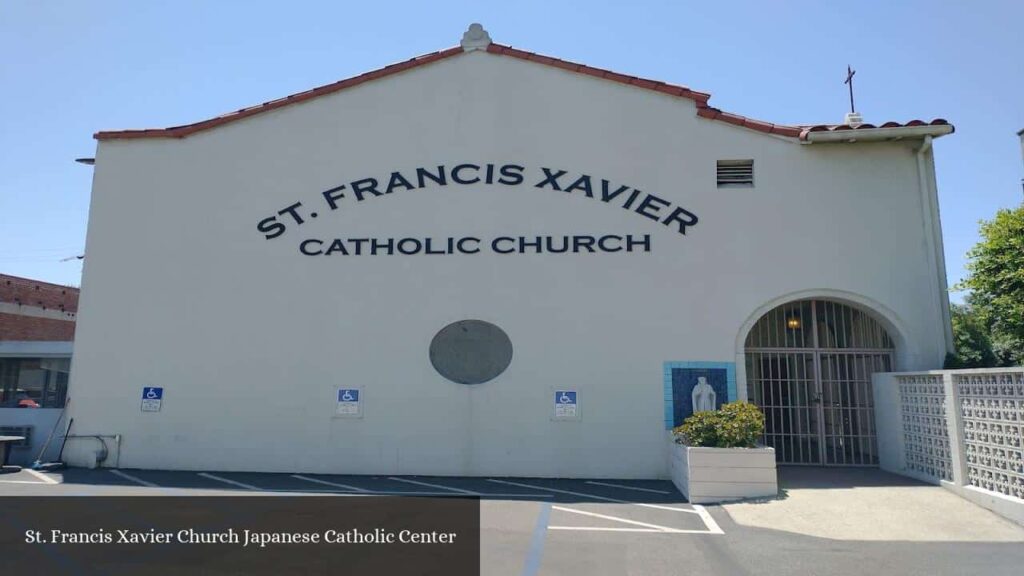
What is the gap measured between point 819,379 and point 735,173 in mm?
4081

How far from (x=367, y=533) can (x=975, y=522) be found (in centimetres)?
728

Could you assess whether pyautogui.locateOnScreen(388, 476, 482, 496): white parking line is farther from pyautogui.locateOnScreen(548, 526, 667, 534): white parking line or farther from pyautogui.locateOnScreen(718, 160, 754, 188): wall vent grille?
pyautogui.locateOnScreen(718, 160, 754, 188): wall vent grille

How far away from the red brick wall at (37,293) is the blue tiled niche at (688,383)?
2321 centimetres

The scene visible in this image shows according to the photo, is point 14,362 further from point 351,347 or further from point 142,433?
point 351,347

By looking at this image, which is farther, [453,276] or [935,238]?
[453,276]

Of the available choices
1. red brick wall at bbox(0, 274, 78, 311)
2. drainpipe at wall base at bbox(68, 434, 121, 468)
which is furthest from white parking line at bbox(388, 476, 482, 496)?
red brick wall at bbox(0, 274, 78, 311)

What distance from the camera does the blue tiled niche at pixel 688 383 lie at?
11.4 meters

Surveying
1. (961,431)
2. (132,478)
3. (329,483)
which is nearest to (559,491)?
(329,483)

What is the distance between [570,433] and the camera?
1162cm

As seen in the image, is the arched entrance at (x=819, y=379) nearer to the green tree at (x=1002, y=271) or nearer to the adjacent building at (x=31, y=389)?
the green tree at (x=1002, y=271)

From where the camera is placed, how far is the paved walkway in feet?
25.3

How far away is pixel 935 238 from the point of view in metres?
11.8
